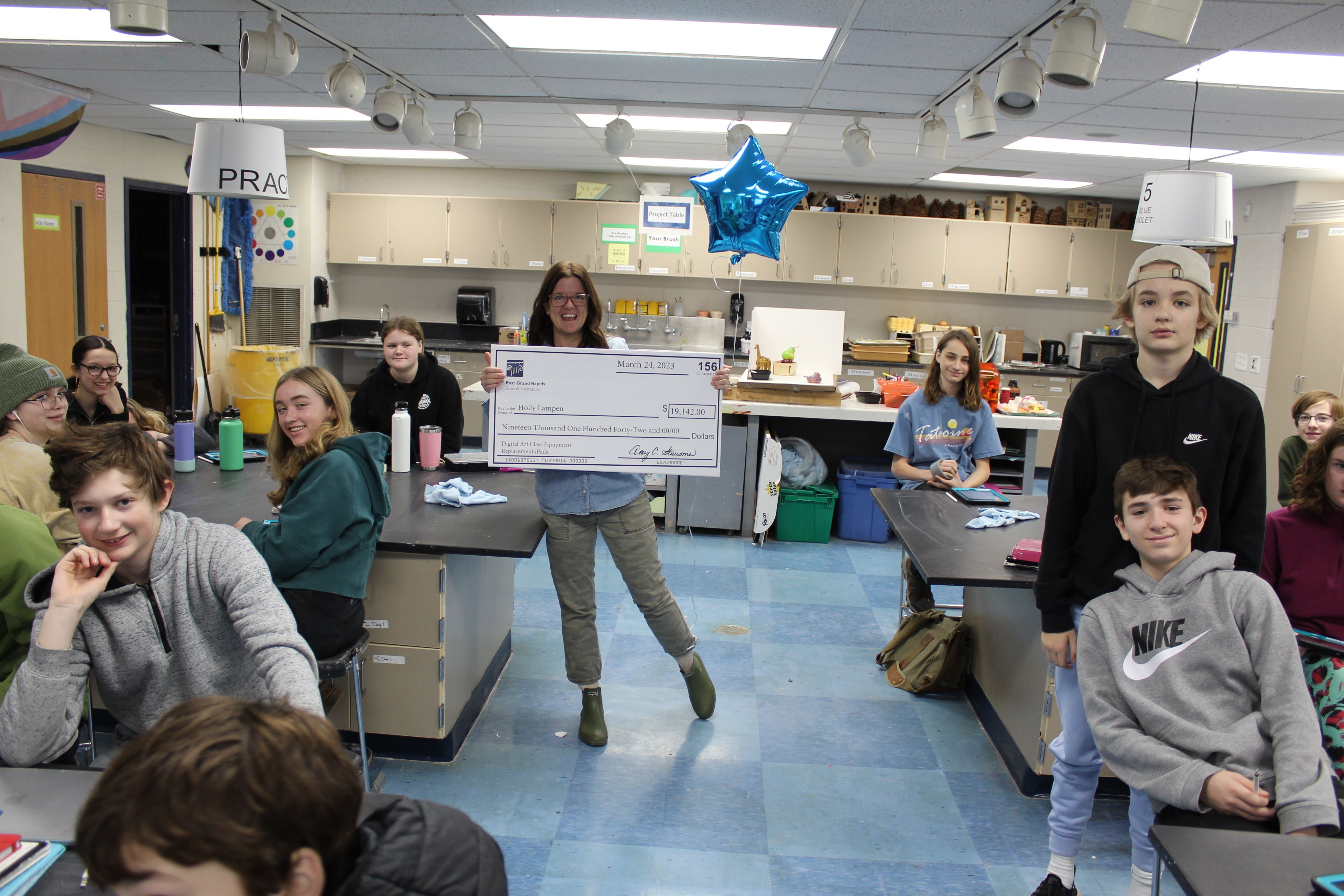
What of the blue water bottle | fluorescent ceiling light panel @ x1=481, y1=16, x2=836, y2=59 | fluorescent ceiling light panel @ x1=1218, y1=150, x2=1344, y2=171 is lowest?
the blue water bottle

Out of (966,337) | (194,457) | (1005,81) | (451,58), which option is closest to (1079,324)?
(966,337)

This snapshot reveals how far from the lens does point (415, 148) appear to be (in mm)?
7512

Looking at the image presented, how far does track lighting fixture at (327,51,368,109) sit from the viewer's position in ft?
12.4

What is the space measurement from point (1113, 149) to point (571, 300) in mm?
4627

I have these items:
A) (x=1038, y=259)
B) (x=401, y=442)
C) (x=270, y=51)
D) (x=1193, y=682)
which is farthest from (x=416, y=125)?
(x=1038, y=259)

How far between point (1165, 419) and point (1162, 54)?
2.30 m

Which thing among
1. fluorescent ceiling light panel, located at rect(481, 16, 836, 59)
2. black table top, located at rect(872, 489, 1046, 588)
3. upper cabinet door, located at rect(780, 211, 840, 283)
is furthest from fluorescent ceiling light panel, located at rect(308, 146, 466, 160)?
black table top, located at rect(872, 489, 1046, 588)

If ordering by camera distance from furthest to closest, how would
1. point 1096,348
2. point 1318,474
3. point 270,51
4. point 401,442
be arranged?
point 1096,348 < point 401,442 < point 270,51 < point 1318,474

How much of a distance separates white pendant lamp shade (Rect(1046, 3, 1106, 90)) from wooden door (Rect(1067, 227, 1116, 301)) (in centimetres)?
598

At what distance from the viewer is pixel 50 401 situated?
282 centimetres

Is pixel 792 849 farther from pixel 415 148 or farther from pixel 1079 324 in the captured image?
pixel 1079 324

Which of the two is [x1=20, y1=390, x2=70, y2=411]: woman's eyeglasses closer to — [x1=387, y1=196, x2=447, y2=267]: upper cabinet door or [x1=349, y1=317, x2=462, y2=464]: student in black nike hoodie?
[x1=349, y1=317, x2=462, y2=464]: student in black nike hoodie

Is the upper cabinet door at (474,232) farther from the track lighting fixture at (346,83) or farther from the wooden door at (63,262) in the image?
the track lighting fixture at (346,83)

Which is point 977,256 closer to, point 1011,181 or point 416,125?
point 1011,181
